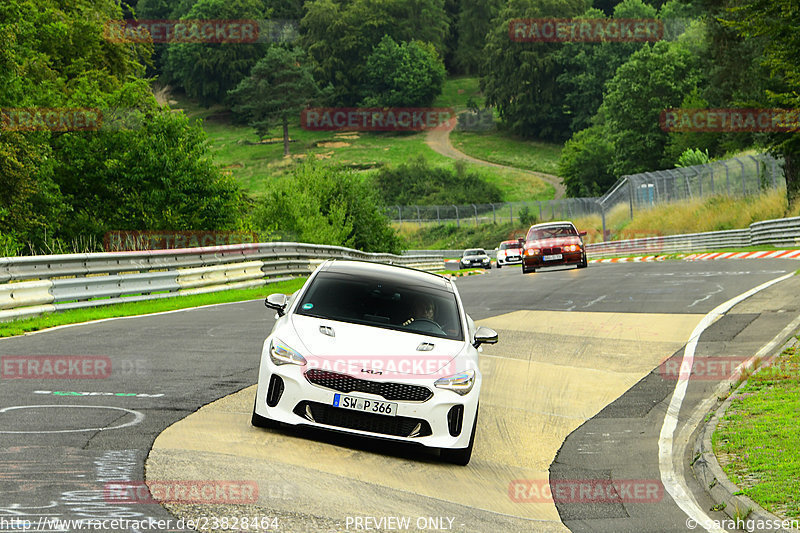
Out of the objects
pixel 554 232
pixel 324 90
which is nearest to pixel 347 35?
pixel 324 90

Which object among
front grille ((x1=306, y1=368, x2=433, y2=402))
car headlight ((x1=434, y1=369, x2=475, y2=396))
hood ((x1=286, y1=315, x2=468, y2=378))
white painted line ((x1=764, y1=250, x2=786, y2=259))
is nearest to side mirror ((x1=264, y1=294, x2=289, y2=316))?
hood ((x1=286, y1=315, x2=468, y2=378))

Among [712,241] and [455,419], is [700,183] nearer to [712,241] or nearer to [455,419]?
[712,241]

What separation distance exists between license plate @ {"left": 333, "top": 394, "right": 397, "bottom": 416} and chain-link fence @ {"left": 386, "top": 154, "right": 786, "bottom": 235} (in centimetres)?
3934

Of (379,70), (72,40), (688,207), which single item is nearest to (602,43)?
(379,70)

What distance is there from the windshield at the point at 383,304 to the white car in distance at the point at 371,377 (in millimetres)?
19

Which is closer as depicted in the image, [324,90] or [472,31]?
[324,90]

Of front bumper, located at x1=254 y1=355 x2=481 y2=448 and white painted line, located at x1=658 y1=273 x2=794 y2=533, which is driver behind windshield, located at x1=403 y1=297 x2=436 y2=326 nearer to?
front bumper, located at x1=254 y1=355 x2=481 y2=448

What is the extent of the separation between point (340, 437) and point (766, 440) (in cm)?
372

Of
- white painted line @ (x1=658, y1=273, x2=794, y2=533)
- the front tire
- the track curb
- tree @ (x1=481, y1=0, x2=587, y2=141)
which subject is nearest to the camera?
the track curb

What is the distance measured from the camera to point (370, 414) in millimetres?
7812

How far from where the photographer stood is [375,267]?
10.1 meters

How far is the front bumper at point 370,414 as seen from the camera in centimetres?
783

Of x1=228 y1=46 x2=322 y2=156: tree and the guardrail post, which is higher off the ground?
the guardrail post

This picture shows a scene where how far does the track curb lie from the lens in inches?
260
